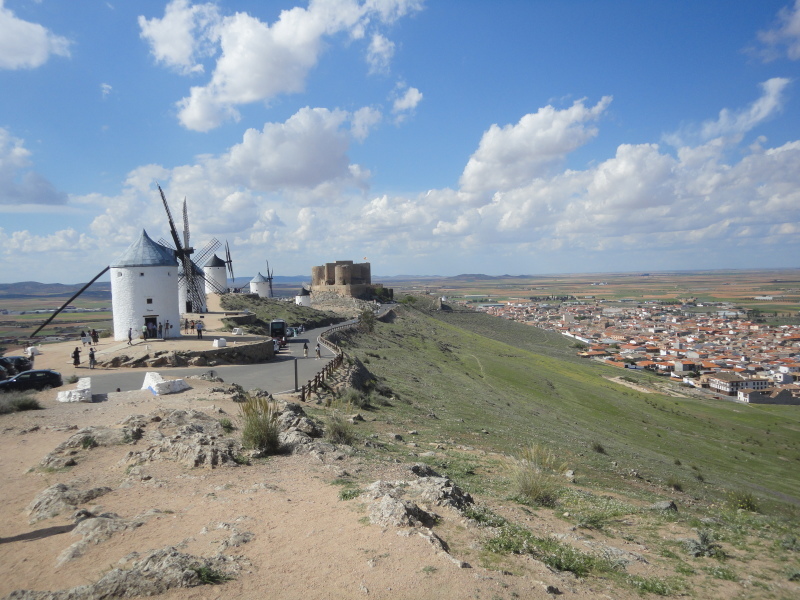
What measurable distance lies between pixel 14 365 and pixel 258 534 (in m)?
21.6

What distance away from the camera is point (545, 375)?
135 ft

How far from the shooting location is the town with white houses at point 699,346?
63.7m

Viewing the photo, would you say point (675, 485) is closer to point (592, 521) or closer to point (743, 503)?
point (743, 503)

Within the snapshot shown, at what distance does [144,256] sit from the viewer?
27.7 metres

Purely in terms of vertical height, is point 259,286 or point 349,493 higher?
point 259,286

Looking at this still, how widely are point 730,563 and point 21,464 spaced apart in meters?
13.7

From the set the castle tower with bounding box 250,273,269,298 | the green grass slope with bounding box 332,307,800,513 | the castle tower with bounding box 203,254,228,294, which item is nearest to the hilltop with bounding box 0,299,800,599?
the green grass slope with bounding box 332,307,800,513

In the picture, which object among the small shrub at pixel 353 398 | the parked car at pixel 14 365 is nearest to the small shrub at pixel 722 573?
the small shrub at pixel 353 398

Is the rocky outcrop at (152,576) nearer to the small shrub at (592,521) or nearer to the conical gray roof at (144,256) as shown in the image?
the small shrub at (592,521)

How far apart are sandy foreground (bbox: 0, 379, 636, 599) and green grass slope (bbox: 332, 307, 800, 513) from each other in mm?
7978

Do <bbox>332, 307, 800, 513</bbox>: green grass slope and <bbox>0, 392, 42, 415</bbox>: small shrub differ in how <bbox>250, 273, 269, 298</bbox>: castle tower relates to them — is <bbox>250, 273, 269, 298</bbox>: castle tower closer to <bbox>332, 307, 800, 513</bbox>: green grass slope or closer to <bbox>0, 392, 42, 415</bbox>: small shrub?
<bbox>332, 307, 800, 513</bbox>: green grass slope

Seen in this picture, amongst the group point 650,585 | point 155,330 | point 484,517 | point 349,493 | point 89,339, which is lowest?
point 650,585

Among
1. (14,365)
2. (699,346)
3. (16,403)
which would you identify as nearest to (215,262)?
(14,365)

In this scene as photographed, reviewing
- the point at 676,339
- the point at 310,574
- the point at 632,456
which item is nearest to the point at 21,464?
the point at 310,574
